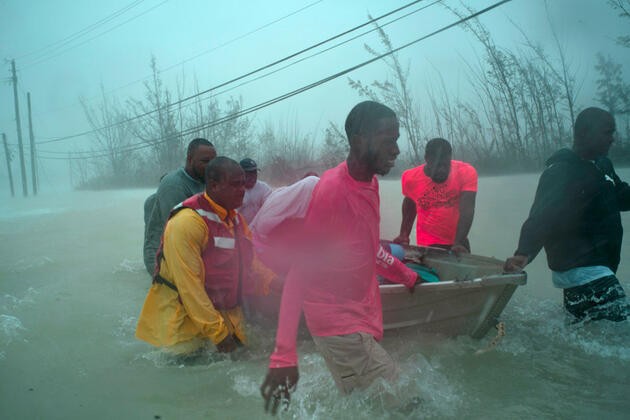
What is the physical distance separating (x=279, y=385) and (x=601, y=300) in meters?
2.73

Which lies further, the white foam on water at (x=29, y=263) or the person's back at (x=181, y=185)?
the white foam on water at (x=29, y=263)

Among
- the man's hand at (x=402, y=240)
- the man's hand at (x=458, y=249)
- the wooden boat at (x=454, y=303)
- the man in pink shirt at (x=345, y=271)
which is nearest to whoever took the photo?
the man in pink shirt at (x=345, y=271)

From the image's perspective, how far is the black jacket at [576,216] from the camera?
3.44 meters

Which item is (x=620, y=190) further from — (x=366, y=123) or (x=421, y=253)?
(x=366, y=123)

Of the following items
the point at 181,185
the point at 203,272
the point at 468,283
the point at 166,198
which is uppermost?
the point at 181,185

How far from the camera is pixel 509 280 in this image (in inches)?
138

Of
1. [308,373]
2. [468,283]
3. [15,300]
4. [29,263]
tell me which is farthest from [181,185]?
[29,263]

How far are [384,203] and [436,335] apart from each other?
21.4ft

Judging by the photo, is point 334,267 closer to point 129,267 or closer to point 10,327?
point 10,327

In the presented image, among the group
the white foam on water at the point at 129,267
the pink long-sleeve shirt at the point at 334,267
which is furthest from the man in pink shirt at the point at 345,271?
the white foam on water at the point at 129,267

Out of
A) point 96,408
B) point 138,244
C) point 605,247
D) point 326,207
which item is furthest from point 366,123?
point 138,244

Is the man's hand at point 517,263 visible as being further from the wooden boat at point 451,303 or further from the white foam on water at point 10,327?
the white foam on water at point 10,327

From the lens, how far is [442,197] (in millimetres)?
4824

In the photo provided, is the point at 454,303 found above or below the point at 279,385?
below
